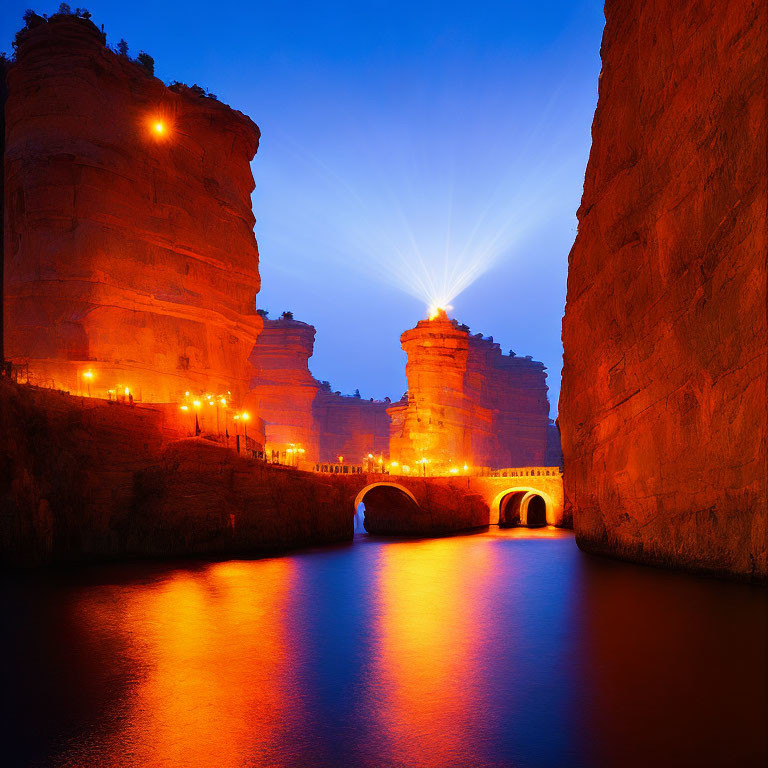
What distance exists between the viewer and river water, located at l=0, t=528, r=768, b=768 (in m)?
8.16

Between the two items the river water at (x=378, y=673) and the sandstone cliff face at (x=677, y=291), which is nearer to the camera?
the river water at (x=378, y=673)

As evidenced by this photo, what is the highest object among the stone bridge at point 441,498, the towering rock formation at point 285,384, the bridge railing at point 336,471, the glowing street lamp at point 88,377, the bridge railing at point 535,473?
the towering rock formation at point 285,384

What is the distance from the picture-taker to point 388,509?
4409cm

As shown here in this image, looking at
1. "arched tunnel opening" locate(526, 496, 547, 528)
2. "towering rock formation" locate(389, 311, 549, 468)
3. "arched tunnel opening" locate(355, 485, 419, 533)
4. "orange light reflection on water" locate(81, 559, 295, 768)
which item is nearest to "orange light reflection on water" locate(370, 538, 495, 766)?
"orange light reflection on water" locate(81, 559, 295, 768)

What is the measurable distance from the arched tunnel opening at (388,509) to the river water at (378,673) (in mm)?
20928

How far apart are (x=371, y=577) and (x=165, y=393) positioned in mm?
18318

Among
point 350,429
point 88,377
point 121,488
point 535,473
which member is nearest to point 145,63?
point 88,377

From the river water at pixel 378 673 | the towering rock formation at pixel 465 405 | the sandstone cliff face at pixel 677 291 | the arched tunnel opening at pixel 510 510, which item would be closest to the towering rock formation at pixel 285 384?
the towering rock formation at pixel 465 405

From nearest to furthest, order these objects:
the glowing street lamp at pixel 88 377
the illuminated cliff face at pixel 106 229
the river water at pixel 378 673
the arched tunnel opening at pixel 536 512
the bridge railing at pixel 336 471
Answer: the river water at pixel 378 673, the glowing street lamp at pixel 88 377, the illuminated cliff face at pixel 106 229, the bridge railing at pixel 336 471, the arched tunnel opening at pixel 536 512

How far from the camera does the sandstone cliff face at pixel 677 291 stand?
15.2 meters

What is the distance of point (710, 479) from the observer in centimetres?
1698

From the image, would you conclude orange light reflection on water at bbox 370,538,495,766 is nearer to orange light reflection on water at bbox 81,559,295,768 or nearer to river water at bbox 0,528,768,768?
river water at bbox 0,528,768,768

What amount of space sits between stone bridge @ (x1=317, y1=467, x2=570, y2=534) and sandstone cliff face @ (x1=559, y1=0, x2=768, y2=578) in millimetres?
14000

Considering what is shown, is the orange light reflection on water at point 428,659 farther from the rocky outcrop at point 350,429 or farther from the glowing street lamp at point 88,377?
the rocky outcrop at point 350,429
